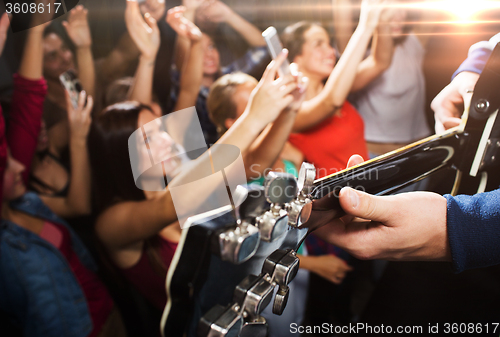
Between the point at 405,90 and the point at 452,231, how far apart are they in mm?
588

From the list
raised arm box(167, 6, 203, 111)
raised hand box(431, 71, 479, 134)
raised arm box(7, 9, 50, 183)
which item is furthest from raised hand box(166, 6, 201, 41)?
raised hand box(431, 71, 479, 134)

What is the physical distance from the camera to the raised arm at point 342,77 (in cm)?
82

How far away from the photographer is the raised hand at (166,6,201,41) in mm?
757

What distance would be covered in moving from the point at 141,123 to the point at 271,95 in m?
0.36

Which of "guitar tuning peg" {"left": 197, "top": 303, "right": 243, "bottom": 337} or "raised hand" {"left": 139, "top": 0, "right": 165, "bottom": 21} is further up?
"raised hand" {"left": 139, "top": 0, "right": 165, "bottom": 21}

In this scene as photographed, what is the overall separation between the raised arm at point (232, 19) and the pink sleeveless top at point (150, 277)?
0.63 m

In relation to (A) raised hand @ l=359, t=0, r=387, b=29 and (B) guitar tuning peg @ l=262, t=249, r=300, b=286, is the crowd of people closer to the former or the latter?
(A) raised hand @ l=359, t=0, r=387, b=29

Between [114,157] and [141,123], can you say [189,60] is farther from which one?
[114,157]

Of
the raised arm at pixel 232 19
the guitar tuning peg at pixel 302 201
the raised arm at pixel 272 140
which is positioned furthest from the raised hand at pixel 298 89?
the guitar tuning peg at pixel 302 201

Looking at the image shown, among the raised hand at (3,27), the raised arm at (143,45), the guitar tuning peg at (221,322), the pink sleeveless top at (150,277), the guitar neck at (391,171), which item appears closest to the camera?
the guitar tuning peg at (221,322)

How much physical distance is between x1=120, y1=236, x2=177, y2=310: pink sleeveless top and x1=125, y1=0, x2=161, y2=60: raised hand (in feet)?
1.77

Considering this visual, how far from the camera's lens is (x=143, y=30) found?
2.48ft

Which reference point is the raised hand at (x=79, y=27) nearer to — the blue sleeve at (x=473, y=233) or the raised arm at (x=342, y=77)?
the raised arm at (x=342, y=77)

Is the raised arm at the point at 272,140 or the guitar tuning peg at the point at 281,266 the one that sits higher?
the raised arm at the point at 272,140
